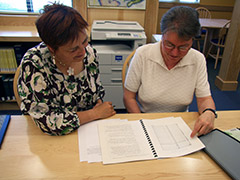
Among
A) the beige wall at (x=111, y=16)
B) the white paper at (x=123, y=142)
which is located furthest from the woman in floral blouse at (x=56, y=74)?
the beige wall at (x=111, y=16)

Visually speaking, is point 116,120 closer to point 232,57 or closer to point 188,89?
point 188,89

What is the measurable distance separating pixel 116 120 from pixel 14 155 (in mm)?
488

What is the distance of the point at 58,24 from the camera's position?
931 mm

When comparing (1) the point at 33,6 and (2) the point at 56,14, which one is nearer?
(2) the point at 56,14

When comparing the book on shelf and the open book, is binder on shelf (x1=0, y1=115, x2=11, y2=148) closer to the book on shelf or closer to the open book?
the open book

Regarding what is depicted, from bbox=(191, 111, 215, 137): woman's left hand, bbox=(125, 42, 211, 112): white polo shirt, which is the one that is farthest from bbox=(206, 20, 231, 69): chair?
bbox=(191, 111, 215, 137): woman's left hand

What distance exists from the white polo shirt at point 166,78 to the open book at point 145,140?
28cm

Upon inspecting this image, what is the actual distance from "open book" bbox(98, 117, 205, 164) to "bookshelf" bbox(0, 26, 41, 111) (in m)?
1.61

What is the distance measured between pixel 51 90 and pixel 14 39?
1.38 m

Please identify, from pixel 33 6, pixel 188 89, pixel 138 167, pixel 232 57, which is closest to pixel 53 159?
pixel 138 167

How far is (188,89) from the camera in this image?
4.35 ft

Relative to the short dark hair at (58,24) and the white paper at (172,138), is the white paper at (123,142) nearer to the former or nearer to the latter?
the white paper at (172,138)

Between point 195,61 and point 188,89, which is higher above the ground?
point 195,61

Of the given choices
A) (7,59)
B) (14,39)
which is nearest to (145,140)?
(14,39)
